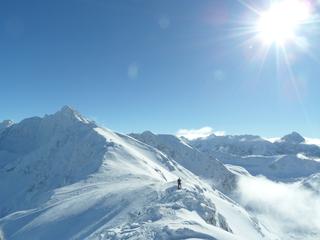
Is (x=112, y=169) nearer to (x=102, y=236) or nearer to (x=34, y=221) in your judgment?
(x=34, y=221)

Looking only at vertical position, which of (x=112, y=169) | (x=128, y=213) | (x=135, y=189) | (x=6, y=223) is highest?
(x=112, y=169)

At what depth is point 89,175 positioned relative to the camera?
13888cm

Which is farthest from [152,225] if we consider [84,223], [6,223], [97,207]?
[6,223]

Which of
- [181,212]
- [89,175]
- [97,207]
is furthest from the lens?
[89,175]

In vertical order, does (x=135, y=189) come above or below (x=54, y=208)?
above

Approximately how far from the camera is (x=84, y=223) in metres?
71.9

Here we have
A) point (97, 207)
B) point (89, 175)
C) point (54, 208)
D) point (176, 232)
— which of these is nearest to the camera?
point (176, 232)

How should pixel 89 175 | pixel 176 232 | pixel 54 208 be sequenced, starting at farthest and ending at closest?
pixel 89 175 < pixel 54 208 < pixel 176 232

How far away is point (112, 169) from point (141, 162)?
2695 centimetres

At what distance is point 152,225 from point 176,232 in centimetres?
448

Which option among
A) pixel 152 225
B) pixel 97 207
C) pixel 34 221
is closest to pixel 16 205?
pixel 34 221

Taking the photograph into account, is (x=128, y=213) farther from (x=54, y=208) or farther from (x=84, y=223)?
(x=54, y=208)

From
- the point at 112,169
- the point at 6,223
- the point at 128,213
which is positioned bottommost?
the point at 6,223

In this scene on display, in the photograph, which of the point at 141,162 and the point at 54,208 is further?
the point at 141,162
